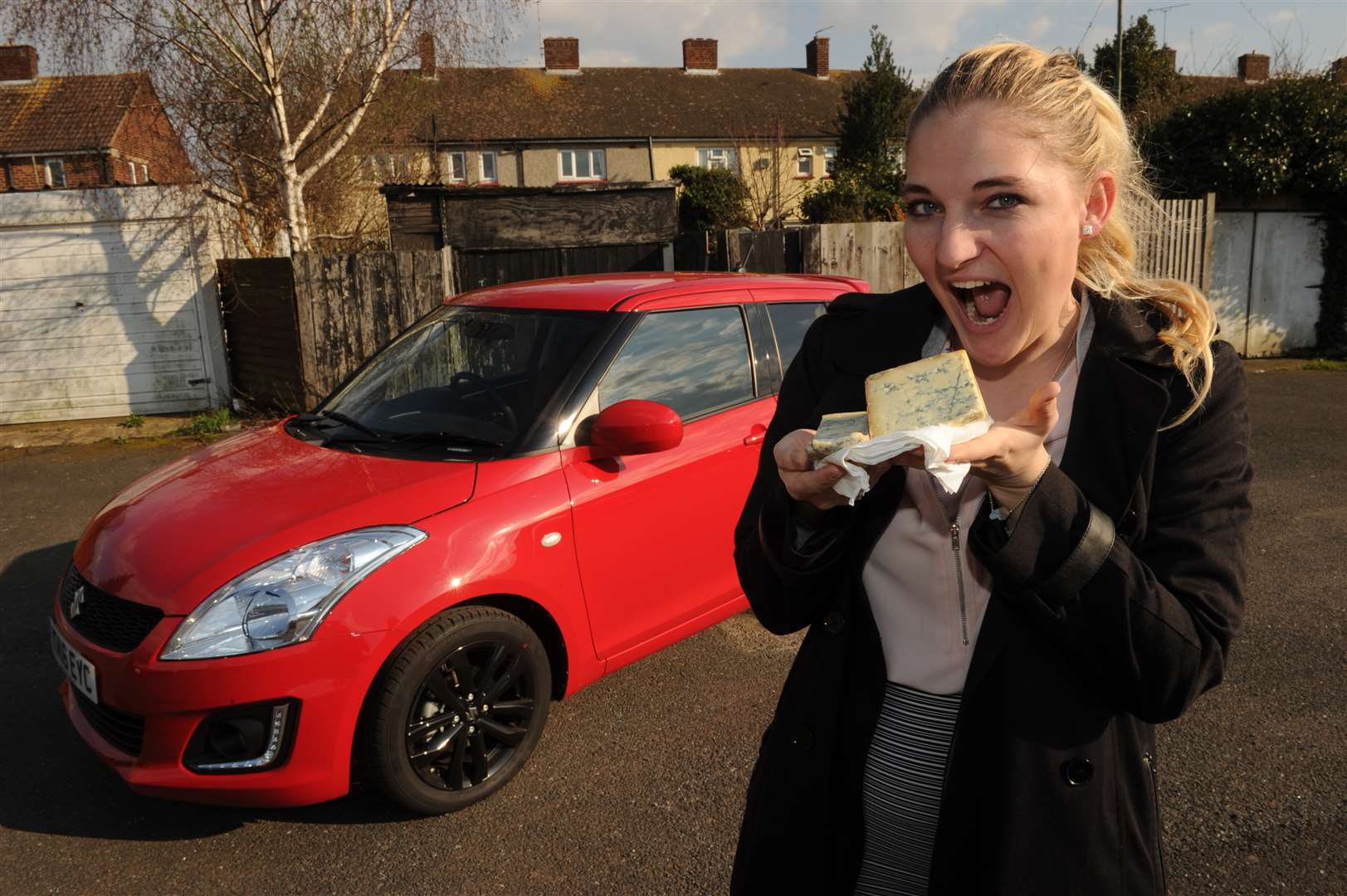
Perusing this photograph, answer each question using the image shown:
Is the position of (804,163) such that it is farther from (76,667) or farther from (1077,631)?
(1077,631)

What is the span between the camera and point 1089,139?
1483mm

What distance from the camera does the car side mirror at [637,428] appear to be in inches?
136

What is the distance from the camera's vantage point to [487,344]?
161 inches

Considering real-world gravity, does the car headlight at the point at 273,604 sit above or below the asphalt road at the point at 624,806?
above

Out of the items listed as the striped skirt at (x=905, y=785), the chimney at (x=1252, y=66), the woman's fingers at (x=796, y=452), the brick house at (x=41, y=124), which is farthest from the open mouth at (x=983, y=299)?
the chimney at (x=1252, y=66)

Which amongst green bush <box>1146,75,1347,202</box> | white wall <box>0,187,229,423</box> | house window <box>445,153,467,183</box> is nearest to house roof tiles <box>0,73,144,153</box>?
house window <box>445,153,467,183</box>

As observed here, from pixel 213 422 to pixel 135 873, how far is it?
818cm

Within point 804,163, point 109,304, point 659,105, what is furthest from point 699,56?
point 109,304

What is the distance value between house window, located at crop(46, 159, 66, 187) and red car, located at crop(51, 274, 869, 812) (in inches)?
1243

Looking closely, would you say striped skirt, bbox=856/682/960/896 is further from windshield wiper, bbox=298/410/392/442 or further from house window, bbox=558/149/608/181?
house window, bbox=558/149/608/181

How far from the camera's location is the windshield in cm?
366

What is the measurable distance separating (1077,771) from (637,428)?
7.47 ft

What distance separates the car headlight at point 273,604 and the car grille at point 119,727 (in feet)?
1.07

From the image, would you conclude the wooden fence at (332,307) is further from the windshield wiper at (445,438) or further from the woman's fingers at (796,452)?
the woman's fingers at (796,452)
